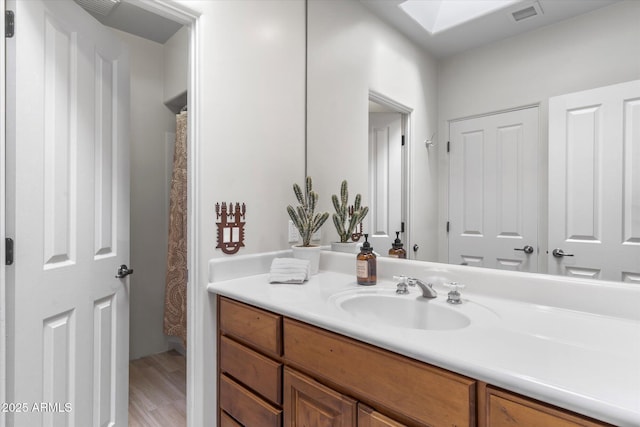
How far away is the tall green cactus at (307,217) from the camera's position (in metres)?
1.66

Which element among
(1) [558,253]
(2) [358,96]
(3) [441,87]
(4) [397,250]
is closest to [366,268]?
(4) [397,250]

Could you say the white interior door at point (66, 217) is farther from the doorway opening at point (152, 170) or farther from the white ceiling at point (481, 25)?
the white ceiling at point (481, 25)

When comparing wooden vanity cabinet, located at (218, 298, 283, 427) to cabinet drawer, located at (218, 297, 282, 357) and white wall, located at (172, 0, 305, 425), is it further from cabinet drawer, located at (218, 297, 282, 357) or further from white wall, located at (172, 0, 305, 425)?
white wall, located at (172, 0, 305, 425)

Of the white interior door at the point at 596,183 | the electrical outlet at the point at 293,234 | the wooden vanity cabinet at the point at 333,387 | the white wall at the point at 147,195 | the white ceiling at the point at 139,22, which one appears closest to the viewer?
the wooden vanity cabinet at the point at 333,387

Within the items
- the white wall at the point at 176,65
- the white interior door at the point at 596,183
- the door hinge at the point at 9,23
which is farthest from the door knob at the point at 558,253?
the white wall at the point at 176,65

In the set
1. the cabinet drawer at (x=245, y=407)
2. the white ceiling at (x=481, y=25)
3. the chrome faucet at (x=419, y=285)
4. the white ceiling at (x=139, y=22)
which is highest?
the white ceiling at (x=139, y=22)

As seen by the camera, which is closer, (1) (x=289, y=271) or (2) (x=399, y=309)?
(2) (x=399, y=309)

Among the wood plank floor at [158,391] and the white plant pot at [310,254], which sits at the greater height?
the white plant pot at [310,254]

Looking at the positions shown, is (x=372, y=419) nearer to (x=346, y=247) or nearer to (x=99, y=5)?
(x=346, y=247)

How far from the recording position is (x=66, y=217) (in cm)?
133

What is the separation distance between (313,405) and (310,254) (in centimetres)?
72

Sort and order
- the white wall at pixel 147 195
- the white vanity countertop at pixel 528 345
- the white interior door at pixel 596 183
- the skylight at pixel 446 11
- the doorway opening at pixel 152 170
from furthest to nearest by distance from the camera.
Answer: the white wall at pixel 147 195 < the doorway opening at pixel 152 170 < the skylight at pixel 446 11 < the white interior door at pixel 596 183 < the white vanity countertop at pixel 528 345

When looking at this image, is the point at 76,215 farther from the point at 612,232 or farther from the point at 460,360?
the point at 612,232

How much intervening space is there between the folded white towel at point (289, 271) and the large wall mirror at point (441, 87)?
362 millimetres
